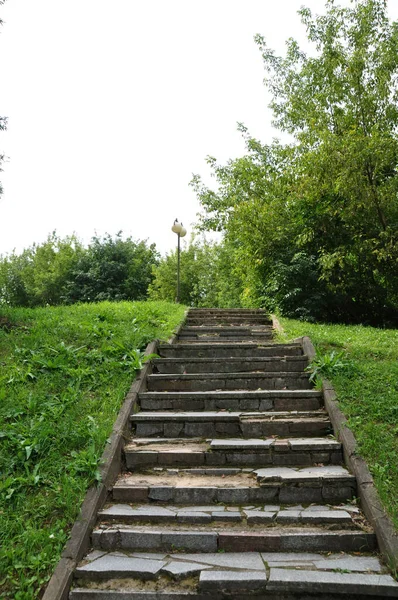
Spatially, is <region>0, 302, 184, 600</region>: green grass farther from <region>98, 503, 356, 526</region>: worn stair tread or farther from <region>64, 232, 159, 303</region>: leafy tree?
<region>64, 232, 159, 303</region>: leafy tree

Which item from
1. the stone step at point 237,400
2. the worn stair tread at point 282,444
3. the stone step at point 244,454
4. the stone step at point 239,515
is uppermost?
the stone step at point 237,400

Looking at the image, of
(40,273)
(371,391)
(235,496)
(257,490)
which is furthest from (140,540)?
(40,273)

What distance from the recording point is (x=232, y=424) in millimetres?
5414

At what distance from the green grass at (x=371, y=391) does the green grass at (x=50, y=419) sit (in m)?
2.60

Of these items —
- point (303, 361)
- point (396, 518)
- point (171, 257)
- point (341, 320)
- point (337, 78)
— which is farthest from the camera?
point (171, 257)

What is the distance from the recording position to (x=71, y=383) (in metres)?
5.97

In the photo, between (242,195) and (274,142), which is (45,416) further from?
(274,142)

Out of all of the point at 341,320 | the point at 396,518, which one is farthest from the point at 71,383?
the point at 341,320

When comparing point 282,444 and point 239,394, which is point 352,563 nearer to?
point 282,444

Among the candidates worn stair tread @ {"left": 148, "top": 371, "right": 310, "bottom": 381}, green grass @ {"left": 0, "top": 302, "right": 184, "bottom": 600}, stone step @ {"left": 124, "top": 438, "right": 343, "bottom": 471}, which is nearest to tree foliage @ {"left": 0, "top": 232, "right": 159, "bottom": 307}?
green grass @ {"left": 0, "top": 302, "right": 184, "bottom": 600}

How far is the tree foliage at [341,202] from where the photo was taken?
10.8 m

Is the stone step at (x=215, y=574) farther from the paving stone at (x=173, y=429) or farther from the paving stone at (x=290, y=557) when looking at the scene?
the paving stone at (x=173, y=429)

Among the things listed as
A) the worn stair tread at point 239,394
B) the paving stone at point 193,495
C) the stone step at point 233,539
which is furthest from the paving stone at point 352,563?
the worn stair tread at point 239,394

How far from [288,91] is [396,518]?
16.8 meters
